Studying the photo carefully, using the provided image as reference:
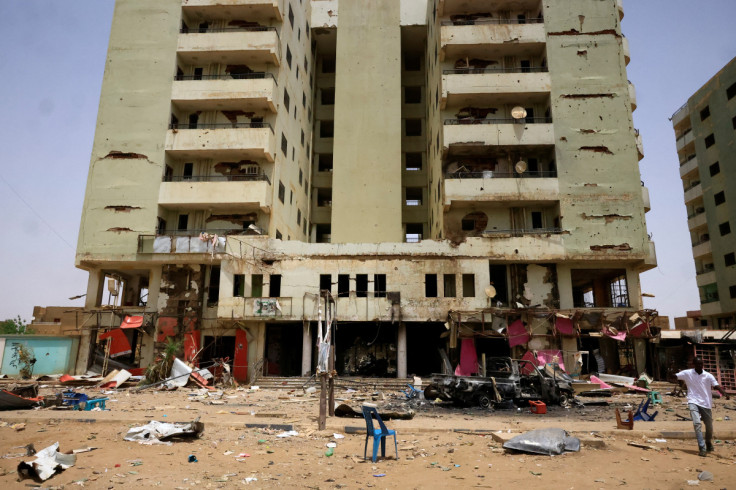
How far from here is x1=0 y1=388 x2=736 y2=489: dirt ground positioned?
793 centimetres

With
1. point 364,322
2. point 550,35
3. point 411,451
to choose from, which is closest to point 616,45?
point 550,35

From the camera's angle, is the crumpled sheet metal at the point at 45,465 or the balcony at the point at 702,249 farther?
the balcony at the point at 702,249

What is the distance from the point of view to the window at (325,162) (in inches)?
1774

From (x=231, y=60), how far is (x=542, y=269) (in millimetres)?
24963

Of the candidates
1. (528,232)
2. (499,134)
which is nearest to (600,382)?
(528,232)

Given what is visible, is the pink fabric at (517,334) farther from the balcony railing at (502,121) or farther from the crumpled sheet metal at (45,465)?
the crumpled sheet metal at (45,465)

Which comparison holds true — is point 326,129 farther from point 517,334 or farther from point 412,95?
point 517,334

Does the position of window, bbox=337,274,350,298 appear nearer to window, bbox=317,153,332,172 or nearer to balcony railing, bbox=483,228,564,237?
balcony railing, bbox=483,228,564,237

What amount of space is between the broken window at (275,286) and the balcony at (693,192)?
39.4 m

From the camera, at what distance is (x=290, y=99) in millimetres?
37281

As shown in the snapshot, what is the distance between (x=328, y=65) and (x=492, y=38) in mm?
19400

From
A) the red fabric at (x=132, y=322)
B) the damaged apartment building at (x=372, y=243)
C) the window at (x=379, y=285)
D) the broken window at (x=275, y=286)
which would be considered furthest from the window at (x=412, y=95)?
the red fabric at (x=132, y=322)

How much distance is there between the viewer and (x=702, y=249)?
4409 cm

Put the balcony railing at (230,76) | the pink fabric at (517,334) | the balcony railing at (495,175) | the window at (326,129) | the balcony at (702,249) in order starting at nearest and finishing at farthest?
1. the pink fabric at (517,334)
2. the balcony railing at (495,175)
3. the balcony railing at (230,76)
4. the balcony at (702,249)
5. the window at (326,129)
